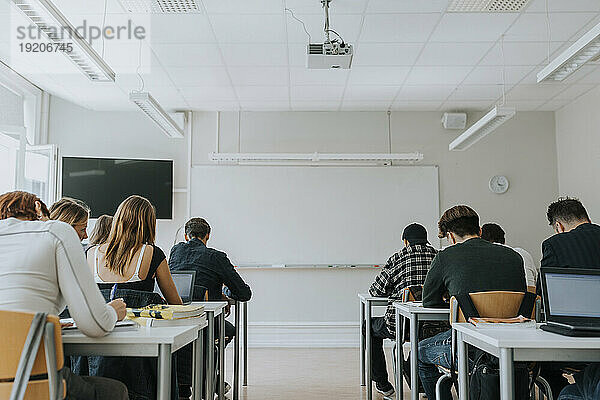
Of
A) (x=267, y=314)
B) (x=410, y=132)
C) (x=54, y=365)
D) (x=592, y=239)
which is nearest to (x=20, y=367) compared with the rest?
(x=54, y=365)

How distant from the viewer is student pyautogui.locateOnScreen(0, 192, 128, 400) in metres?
1.98

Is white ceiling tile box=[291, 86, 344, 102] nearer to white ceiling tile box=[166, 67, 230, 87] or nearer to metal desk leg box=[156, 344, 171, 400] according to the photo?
white ceiling tile box=[166, 67, 230, 87]

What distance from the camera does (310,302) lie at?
23.9 ft

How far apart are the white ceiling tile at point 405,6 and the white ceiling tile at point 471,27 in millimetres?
193

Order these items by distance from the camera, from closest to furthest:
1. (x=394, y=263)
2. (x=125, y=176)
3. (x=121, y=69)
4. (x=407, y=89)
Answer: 1. (x=394, y=263)
2. (x=121, y=69)
3. (x=407, y=89)
4. (x=125, y=176)

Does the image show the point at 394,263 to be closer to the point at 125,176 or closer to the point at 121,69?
the point at 121,69

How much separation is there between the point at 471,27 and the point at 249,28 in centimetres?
172

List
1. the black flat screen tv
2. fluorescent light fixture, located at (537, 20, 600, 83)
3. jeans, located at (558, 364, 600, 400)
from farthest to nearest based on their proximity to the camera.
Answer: the black flat screen tv, fluorescent light fixture, located at (537, 20, 600, 83), jeans, located at (558, 364, 600, 400)

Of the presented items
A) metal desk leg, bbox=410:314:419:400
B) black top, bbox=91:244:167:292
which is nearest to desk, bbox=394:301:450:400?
metal desk leg, bbox=410:314:419:400

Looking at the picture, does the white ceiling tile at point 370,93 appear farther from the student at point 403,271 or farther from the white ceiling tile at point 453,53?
the student at point 403,271

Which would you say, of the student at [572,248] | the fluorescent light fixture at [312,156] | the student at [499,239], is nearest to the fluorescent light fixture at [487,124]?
the fluorescent light fixture at [312,156]

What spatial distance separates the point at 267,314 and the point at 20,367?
5.57 m

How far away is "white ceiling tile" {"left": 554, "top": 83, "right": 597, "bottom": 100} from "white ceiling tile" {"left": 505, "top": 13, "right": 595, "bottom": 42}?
58.6 inches

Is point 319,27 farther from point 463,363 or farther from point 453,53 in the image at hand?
point 463,363
